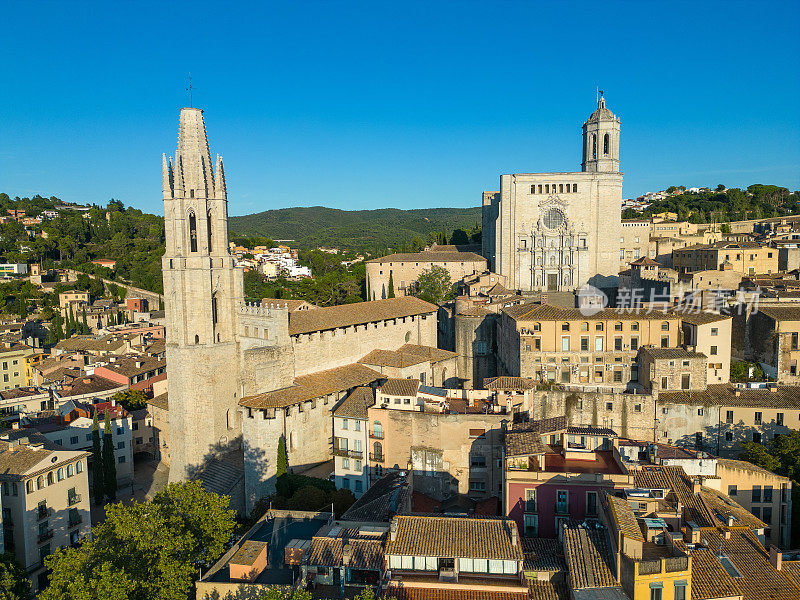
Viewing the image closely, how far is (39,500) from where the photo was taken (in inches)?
1091

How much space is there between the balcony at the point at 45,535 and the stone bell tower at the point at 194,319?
737 centimetres

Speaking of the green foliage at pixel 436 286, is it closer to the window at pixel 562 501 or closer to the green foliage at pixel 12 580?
the window at pixel 562 501

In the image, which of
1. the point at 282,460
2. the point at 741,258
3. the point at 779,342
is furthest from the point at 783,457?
the point at 741,258

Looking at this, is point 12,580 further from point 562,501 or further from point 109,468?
point 562,501

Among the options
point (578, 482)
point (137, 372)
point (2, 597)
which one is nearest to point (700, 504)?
point (578, 482)

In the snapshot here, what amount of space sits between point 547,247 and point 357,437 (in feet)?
130

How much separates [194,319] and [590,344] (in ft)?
76.4

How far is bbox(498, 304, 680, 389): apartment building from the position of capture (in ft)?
113

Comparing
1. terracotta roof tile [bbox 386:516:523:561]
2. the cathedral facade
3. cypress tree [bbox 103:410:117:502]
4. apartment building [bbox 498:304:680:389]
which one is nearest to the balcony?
cypress tree [bbox 103:410:117:502]

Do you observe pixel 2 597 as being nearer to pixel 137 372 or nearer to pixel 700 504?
pixel 700 504

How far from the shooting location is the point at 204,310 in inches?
1371

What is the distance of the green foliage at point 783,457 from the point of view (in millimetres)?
25805

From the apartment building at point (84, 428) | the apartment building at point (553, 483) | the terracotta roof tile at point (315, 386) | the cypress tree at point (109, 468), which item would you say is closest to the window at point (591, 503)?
the apartment building at point (553, 483)

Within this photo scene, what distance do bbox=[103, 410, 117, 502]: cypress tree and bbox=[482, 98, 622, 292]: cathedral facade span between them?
41.0m
